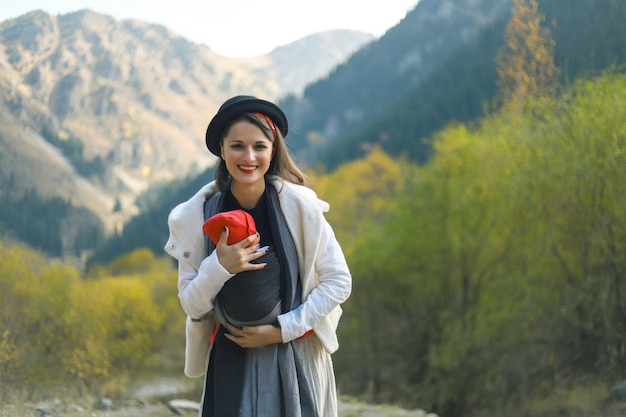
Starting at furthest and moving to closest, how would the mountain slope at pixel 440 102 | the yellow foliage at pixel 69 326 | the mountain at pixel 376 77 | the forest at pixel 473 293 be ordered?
the mountain at pixel 376 77 → the mountain slope at pixel 440 102 → the yellow foliage at pixel 69 326 → the forest at pixel 473 293

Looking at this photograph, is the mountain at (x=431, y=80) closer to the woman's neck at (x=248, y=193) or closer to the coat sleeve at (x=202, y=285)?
the woman's neck at (x=248, y=193)

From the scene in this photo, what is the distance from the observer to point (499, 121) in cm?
1490

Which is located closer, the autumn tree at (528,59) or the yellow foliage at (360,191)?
the autumn tree at (528,59)

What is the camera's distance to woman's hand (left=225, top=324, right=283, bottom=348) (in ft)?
6.70

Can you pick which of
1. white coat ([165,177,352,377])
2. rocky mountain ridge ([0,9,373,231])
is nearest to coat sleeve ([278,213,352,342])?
white coat ([165,177,352,377])

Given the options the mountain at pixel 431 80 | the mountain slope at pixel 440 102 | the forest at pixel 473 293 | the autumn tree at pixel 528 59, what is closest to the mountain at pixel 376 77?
the mountain at pixel 431 80

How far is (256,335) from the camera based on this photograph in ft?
6.72

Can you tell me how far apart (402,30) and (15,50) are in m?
52.2

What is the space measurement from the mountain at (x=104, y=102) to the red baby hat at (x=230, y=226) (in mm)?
14414

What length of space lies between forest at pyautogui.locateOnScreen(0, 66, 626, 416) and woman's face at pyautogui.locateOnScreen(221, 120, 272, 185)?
7901 mm

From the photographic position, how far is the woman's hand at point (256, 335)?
6.70 feet

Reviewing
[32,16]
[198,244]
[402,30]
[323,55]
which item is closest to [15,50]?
[32,16]

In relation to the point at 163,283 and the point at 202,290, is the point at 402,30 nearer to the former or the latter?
the point at 163,283

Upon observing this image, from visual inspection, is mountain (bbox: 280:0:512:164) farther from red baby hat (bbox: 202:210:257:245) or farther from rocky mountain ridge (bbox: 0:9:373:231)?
red baby hat (bbox: 202:210:257:245)
